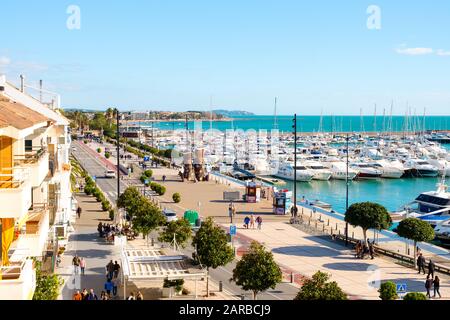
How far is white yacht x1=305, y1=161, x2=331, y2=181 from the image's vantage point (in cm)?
8169

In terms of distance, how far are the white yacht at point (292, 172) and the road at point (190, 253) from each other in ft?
83.0

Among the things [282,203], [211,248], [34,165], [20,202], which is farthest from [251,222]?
[20,202]

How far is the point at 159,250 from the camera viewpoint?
26.8m

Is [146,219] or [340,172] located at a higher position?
[146,219]

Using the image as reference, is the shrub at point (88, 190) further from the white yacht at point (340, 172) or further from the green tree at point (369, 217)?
the white yacht at point (340, 172)

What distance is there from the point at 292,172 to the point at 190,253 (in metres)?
52.9

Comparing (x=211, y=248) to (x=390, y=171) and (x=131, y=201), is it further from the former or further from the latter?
(x=390, y=171)

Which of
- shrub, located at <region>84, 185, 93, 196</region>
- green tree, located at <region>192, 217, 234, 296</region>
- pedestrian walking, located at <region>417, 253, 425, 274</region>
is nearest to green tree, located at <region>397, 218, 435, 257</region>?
pedestrian walking, located at <region>417, 253, 425, 274</region>

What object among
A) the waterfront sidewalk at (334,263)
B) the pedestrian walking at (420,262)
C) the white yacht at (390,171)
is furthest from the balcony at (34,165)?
the white yacht at (390,171)

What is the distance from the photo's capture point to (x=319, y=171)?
269 feet

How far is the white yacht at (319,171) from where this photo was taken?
81.7 meters
